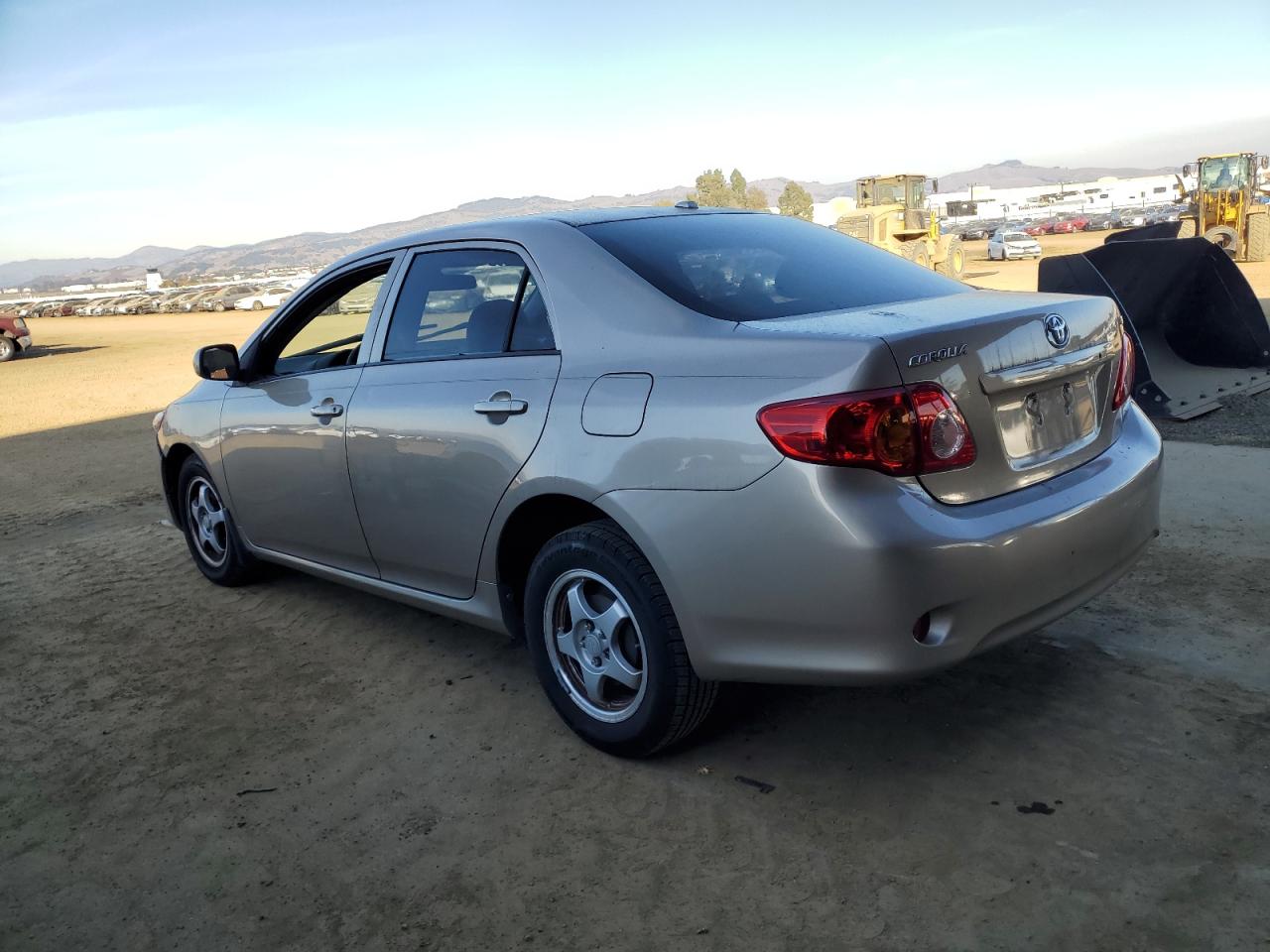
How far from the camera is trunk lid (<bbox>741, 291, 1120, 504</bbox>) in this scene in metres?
2.56

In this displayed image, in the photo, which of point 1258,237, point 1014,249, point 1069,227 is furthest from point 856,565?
point 1069,227

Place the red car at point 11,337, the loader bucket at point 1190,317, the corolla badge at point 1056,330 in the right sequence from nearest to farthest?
1. the corolla badge at point 1056,330
2. the loader bucket at point 1190,317
3. the red car at point 11,337

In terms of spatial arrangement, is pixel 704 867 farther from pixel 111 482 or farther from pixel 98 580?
pixel 111 482

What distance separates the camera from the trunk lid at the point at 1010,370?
8.41 ft

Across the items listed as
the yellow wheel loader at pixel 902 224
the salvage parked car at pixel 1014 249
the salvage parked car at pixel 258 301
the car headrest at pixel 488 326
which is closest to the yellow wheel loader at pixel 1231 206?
the yellow wheel loader at pixel 902 224

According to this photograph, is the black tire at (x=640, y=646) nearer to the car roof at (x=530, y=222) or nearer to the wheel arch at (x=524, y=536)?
the wheel arch at (x=524, y=536)

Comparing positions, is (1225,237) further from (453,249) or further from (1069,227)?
(1069,227)

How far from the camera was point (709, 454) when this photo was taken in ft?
8.68

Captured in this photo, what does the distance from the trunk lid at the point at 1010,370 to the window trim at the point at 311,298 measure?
175 cm

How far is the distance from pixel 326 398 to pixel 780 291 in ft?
6.08

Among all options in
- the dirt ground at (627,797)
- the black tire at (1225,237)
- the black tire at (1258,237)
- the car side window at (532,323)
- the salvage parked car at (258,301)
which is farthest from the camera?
the salvage parked car at (258,301)

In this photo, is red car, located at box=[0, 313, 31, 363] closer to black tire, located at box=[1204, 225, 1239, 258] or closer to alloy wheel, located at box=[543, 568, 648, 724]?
alloy wheel, located at box=[543, 568, 648, 724]

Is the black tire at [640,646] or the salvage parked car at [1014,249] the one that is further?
the salvage parked car at [1014,249]

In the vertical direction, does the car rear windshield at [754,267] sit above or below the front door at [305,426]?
above
